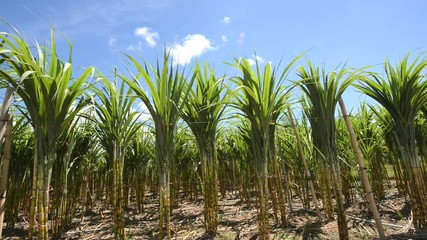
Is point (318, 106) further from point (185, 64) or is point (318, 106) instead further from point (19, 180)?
point (19, 180)

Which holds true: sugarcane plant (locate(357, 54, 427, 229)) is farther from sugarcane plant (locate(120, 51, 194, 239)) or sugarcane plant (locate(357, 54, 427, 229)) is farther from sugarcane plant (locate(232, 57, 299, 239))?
sugarcane plant (locate(120, 51, 194, 239))

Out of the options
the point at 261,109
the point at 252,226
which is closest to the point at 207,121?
the point at 261,109

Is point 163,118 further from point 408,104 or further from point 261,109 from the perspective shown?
point 408,104

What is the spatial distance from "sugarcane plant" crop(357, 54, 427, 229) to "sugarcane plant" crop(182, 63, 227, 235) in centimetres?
161

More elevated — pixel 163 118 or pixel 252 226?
pixel 163 118

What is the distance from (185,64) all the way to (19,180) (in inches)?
123

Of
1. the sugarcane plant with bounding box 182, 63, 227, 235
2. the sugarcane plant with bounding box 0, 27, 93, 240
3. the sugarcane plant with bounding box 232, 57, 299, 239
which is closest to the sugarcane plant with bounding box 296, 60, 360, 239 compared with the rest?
the sugarcane plant with bounding box 232, 57, 299, 239

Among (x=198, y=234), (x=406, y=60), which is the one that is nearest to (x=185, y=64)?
(x=198, y=234)

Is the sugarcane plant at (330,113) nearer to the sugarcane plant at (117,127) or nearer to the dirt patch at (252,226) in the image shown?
the dirt patch at (252,226)

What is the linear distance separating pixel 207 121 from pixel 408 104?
2083mm

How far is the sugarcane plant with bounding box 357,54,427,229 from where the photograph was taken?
9.91 feet

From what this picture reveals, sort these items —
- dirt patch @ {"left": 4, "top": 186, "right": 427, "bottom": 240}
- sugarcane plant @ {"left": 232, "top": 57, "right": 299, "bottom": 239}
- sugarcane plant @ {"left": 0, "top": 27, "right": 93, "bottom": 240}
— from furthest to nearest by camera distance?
dirt patch @ {"left": 4, "top": 186, "right": 427, "bottom": 240} → sugarcane plant @ {"left": 232, "top": 57, "right": 299, "bottom": 239} → sugarcane plant @ {"left": 0, "top": 27, "right": 93, "bottom": 240}

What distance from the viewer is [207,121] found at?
332cm

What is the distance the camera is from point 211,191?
3375 mm
